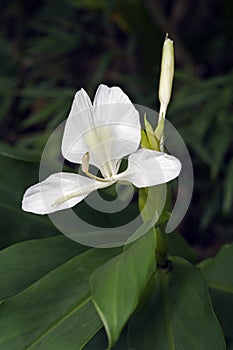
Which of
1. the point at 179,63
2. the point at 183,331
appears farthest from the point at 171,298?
the point at 179,63

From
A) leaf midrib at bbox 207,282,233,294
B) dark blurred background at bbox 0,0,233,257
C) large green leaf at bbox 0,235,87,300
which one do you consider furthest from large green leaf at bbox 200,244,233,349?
dark blurred background at bbox 0,0,233,257

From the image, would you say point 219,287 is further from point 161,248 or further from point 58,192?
point 58,192

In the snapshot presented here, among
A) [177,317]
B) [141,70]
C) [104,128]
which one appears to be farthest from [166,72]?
[141,70]

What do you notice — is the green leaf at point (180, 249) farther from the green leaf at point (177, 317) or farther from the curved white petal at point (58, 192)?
the curved white petal at point (58, 192)

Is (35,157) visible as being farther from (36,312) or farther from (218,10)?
(218,10)

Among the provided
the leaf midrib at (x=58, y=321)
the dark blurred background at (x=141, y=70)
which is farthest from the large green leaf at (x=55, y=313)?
the dark blurred background at (x=141, y=70)

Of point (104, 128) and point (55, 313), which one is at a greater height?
point (104, 128)
